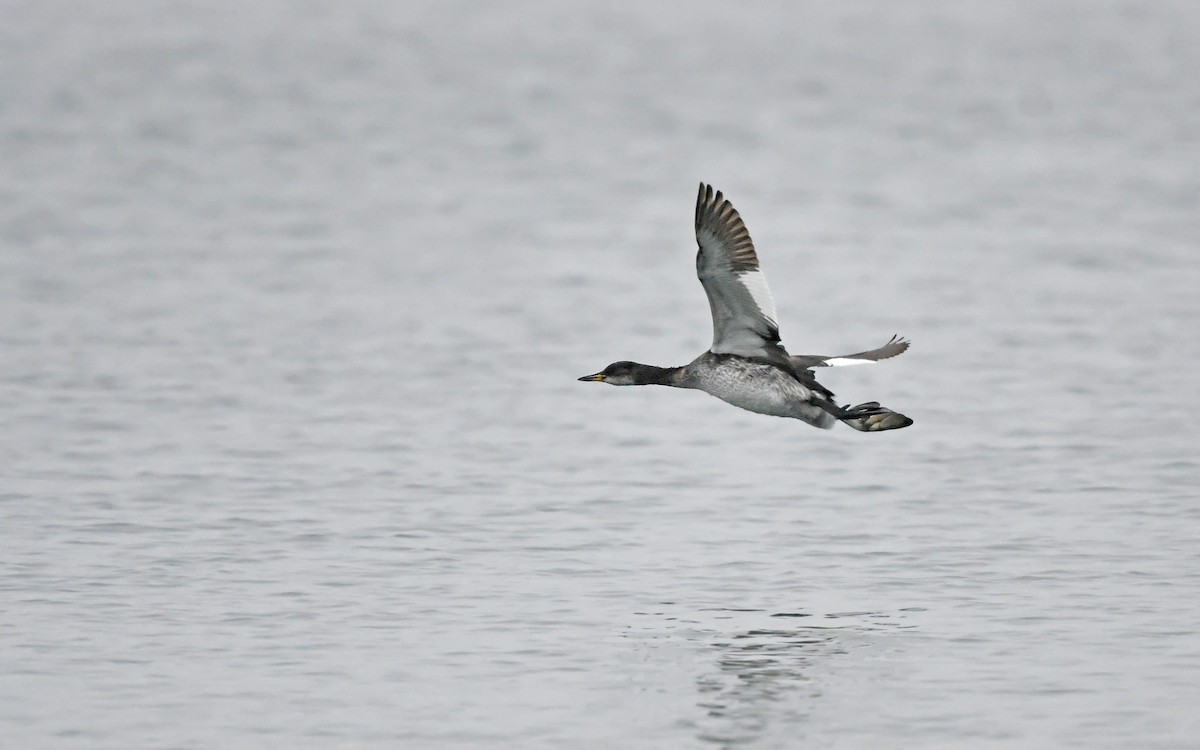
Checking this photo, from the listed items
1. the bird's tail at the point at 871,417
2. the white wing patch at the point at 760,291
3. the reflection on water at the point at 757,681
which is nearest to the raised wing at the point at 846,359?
the bird's tail at the point at 871,417

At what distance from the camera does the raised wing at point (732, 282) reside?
614 inches

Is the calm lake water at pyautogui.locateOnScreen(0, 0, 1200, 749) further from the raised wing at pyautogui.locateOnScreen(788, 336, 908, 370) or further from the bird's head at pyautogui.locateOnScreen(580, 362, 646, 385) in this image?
the raised wing at pyautogui.locateOnScreen(788, 336, 908, 370)

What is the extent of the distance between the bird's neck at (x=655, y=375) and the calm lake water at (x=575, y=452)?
1.18m

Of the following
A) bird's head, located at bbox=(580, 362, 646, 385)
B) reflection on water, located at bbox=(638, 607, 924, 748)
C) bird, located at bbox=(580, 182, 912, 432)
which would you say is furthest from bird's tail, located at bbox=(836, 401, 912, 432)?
bird's head, located at bbox=(580, 362, 646, 385)

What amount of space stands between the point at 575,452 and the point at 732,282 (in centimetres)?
494

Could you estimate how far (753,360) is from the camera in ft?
54.4

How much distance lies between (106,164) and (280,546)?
29.0m

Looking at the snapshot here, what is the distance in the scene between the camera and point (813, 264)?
33469mm

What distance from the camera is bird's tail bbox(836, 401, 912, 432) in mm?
16203

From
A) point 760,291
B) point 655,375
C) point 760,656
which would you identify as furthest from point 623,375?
point 760,656

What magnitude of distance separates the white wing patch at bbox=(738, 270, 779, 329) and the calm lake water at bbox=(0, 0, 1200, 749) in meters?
1.89

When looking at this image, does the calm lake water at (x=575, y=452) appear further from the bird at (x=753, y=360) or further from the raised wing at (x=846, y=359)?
the raised wing at (x=846, y=359)

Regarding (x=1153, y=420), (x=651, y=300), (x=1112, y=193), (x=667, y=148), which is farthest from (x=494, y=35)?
(x=1153, y=420)

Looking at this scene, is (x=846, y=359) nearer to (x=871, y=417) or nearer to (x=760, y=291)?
(x=871, y=417)
